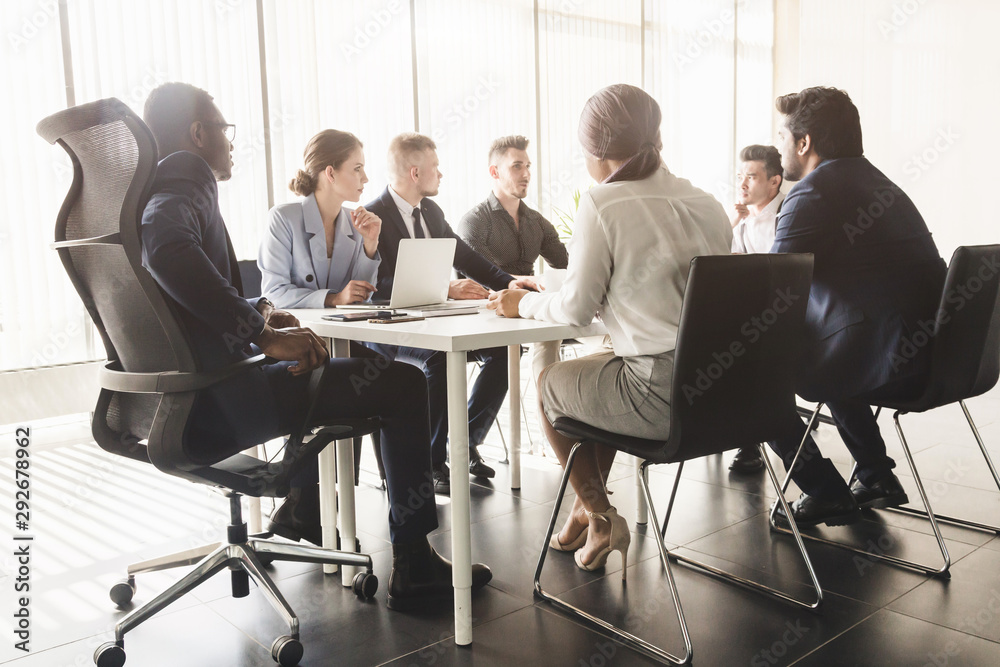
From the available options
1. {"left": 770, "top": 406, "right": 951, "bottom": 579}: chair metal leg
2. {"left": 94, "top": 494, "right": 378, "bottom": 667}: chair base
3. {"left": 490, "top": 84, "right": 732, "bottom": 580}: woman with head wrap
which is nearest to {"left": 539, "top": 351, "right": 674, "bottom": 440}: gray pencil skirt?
{"left": 490, "top": 84, "right": 732, "bottom": 580}: woman with head wrap

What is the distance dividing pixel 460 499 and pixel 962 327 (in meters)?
1.44

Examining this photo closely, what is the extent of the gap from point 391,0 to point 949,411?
4.04 m

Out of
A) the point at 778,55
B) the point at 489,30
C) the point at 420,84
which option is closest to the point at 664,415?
the point at 420,84

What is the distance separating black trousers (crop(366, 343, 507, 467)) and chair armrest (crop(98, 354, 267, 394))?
4.56 feet

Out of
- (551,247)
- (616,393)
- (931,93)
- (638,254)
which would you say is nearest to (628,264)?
(638,254)

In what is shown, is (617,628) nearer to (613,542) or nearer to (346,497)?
(613,542)

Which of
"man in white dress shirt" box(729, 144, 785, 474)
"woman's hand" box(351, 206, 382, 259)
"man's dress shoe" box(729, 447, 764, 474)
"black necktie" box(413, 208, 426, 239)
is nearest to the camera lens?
"woman's hand" box(351, 206, 382, 259)

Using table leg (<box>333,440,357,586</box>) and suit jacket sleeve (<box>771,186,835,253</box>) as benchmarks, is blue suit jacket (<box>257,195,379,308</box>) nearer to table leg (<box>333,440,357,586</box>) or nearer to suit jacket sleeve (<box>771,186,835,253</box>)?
table leg (<box>333,440,357,586</box>)

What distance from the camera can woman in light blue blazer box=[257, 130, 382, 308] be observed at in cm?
277

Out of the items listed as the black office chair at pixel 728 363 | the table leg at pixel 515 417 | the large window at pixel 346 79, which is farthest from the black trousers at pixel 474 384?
the large window at pixel 346 79

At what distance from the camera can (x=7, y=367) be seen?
395 cm

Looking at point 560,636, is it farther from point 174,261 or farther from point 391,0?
point 391,0

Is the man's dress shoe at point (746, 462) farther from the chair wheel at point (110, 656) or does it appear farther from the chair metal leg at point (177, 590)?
the chair wheel at point (110, 656)

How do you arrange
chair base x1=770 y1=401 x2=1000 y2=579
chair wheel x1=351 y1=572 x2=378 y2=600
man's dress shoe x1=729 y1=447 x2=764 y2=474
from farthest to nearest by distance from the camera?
1. man's dress shoe x1=729 y1=447 x2=764 y2=474
2. chair base x1=770 y1=401 x2=1000 y2=579
3. chair wheel x1=351 y1=572 x2=378 y2=600
